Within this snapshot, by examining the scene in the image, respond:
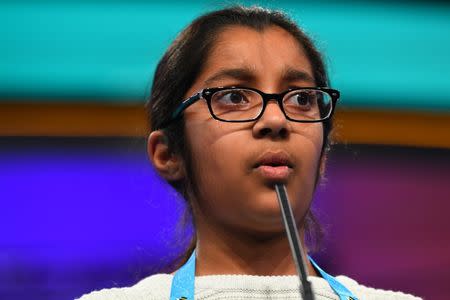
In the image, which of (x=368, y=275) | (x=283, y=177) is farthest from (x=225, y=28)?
(x=368, y=275)

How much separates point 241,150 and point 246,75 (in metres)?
0.10

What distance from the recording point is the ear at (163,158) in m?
1.14

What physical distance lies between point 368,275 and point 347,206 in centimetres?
14

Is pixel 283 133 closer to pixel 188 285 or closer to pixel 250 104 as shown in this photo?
pixel 250 104

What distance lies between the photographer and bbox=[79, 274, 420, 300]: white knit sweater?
1.04m

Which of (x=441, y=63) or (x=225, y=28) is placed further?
(x=441, y=63)

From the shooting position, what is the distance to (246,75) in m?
1.05

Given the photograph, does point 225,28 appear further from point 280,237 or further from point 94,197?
point 94,197

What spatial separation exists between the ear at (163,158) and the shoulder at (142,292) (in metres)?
0.14

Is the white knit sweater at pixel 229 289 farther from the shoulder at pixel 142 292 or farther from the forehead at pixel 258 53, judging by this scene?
the forehead at pixel 258 53

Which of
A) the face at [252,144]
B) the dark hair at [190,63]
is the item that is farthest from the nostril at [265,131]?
the dark hair at [190,63]

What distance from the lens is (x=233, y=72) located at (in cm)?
106

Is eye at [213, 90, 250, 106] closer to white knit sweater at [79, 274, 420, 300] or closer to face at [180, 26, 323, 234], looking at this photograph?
face at [180, 26, 323, 234]

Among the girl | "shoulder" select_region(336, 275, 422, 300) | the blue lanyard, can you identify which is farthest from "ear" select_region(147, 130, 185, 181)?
"shoulder" select_region(336, 275, 422, 300)
